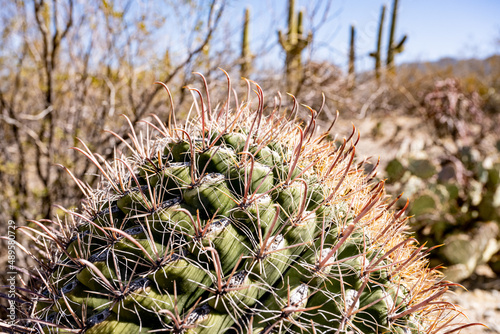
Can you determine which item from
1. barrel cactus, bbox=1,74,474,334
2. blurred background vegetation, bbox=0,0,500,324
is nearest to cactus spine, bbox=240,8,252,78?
blurred background vegetation, bbox=0,0,500,324

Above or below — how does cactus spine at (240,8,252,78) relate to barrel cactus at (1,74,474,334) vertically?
above

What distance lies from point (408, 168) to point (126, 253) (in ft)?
11.1

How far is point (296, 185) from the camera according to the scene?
101cm

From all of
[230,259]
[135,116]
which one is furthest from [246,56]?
[230,259]

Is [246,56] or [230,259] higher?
[246,56]

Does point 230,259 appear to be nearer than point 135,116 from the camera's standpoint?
Yes

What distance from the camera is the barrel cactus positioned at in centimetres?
84

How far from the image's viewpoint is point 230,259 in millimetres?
880

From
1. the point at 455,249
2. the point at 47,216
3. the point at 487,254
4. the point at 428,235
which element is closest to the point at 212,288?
the point at 47,216

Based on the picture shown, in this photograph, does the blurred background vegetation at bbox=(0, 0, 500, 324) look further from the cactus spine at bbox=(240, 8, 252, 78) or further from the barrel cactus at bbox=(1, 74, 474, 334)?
the barrel cactus at bbox=(1, 74, 474, 334)

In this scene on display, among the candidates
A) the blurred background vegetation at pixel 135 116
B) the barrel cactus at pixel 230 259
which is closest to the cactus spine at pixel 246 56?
the blurred background vegetation at pixel 135 116

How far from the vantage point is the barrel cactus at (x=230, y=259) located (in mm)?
840

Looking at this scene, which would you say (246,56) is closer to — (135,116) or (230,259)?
(135,116)

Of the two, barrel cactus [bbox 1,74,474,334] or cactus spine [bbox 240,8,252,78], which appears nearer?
barrel cactus [bbox 1,74,474,334]
